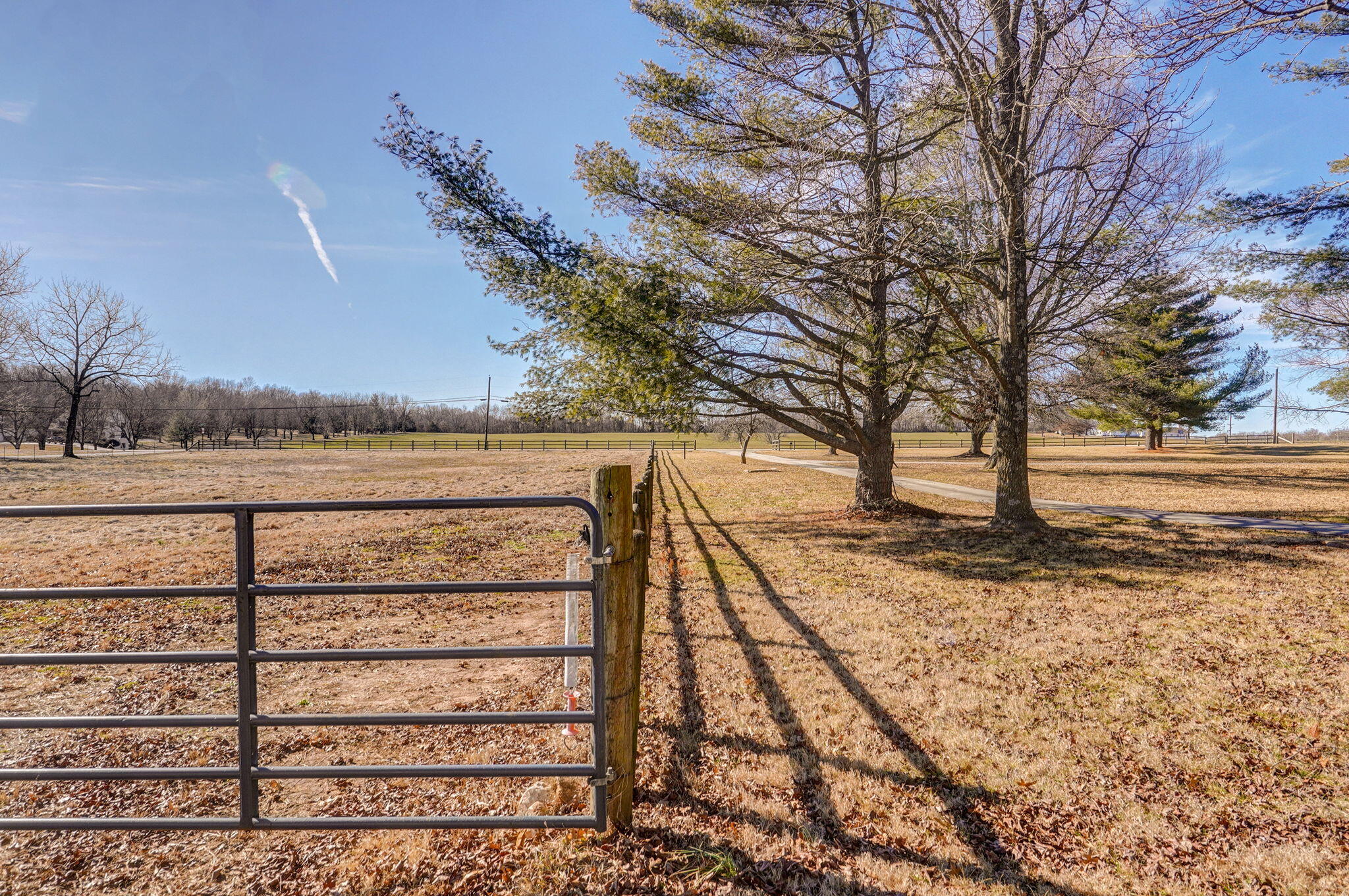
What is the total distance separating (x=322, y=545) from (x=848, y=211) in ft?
36.6

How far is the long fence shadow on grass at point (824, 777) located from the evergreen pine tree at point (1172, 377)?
63.7 ft

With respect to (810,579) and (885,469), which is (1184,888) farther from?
(885,469)

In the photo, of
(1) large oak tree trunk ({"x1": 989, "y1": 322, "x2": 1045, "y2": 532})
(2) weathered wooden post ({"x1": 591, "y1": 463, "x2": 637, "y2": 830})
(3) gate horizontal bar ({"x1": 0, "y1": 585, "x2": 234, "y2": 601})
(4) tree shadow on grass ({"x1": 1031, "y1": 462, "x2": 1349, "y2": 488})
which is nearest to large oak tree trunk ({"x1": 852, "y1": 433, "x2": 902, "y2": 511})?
(1) large oak tree trunk ({"x1": 989, "y1": 322, "x2": 1045, "y2": 532})

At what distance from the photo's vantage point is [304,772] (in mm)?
2840

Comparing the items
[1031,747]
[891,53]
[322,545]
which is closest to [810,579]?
[1031,747]

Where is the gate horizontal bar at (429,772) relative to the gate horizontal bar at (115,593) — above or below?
below

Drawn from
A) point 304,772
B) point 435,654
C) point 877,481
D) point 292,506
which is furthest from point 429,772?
point 877,481

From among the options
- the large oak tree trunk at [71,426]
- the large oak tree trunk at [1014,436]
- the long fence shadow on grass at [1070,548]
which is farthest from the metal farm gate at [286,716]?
the large oak tree trunk at [71,426]

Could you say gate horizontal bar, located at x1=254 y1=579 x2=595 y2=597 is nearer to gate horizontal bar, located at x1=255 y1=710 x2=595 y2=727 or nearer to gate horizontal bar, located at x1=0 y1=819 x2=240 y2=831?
gate horizontal bar, located at x1=255 y1=710 x2=595 y2=727

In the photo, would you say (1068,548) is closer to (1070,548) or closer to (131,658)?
(1070,548)

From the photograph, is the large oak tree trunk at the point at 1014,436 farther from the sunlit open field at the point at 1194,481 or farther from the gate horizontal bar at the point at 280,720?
the gate horizontal bar at the point at 280,720

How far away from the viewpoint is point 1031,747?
3.71 m

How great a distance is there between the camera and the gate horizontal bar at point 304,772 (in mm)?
2709

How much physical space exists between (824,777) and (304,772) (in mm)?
2861
